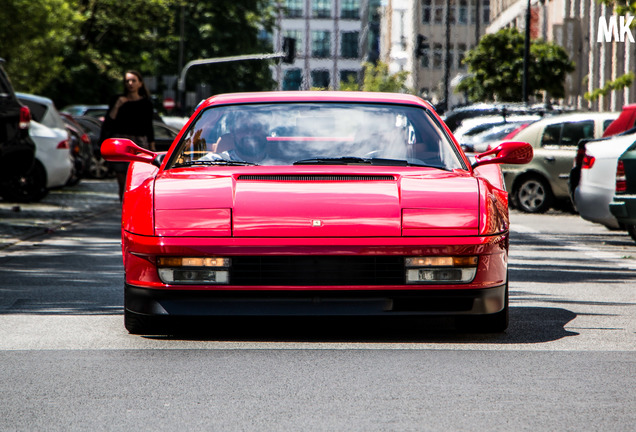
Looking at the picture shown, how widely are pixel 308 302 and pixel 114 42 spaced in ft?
152

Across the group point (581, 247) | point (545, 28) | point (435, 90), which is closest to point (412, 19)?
point (435, 90)

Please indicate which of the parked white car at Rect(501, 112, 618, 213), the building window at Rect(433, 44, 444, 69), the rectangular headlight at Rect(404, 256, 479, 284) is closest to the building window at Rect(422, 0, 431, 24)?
the building window at Rect(433, 44, 444, 69)

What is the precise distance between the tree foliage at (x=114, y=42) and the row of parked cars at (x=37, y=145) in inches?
322

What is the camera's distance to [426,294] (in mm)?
6949

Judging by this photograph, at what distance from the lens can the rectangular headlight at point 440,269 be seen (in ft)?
22.7

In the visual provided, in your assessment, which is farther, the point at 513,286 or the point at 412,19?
the point at 412,19

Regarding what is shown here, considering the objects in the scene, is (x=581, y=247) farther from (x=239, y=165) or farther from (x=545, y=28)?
(x=545, y=28)

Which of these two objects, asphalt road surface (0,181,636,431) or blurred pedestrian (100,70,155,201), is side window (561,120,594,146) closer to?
blurred pedestrian (100,70,155,201)

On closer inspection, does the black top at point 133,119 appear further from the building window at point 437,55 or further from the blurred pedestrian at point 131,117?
the building window at point 437,55

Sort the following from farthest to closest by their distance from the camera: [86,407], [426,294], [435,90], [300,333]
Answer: [435,90]
[300,333]
[426,294]
[86,407]

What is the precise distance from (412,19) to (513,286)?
319 feet

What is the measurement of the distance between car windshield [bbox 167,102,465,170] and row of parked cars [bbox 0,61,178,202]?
9.48m

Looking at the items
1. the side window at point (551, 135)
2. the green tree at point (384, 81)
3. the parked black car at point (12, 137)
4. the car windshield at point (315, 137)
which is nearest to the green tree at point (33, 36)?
the parked black car at point (12, 137)

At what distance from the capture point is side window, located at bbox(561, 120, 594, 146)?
1978 centimetres
